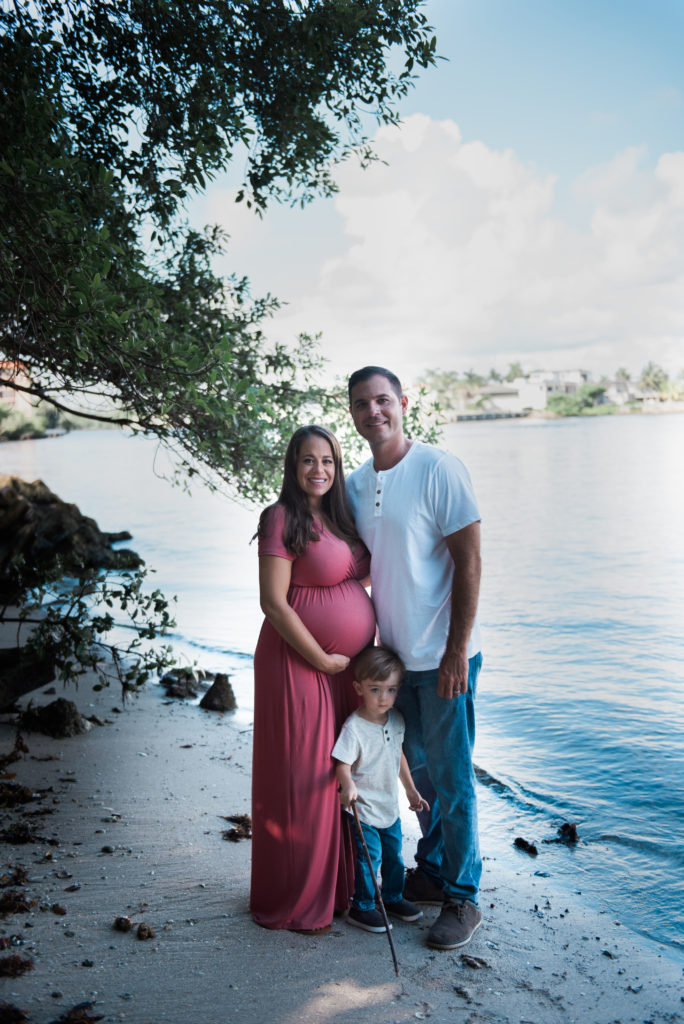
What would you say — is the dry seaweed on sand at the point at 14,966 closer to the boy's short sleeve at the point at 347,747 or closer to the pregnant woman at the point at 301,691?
the pregnant woman at the point at 301,691

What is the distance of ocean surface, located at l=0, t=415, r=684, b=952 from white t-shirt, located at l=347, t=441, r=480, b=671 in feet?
7.79

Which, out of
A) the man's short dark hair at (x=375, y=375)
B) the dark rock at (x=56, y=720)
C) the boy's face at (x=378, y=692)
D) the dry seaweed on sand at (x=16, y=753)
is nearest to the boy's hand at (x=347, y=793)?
the boy's face at (x=378, y=692)

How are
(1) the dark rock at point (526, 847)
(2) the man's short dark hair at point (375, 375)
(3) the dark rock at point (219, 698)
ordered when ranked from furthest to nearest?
(3) the dark rock at point (219, 698) < (1) the dark rock at point (526, 847) < (2) the man's short dark hair at point (375, 375)

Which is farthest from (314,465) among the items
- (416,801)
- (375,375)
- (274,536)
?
(416,801)

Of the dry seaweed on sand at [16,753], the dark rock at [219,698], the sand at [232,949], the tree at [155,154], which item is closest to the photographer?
the sand at [232,949]

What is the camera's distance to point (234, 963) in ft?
11.4

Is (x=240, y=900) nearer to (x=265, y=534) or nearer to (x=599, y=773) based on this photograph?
(x=265, y=534)

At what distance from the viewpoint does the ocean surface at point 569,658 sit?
592 cm

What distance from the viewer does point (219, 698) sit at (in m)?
7.78

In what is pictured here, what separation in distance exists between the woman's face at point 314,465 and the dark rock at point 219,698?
445 centimetres

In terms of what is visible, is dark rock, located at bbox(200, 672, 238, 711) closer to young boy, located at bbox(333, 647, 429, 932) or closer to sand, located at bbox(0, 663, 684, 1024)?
sand, located at bbox(0, 663, 684, 1024)

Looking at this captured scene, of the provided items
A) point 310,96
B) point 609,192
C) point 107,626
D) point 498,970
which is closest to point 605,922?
point 498,970

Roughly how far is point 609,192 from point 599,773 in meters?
93.4

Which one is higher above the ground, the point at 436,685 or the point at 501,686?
the point at 436,685
